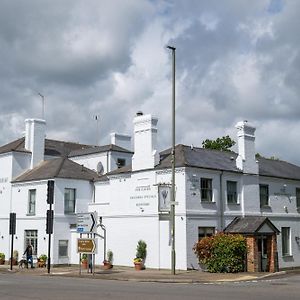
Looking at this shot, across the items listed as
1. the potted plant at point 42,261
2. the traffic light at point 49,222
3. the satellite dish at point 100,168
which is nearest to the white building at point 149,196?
the satellite dish at point 100,168

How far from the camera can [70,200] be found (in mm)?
39875

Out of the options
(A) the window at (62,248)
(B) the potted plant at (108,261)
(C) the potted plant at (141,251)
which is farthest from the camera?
(A) the window at (62,248)

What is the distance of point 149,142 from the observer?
3531cm

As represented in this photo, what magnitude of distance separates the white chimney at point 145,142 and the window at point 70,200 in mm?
6142

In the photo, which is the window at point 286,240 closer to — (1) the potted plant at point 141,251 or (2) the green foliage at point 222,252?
(2) the green foliage at point 222,252

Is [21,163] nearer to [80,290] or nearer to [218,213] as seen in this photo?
[218,213]

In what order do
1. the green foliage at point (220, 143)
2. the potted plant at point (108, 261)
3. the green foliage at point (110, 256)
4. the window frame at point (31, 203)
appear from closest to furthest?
1. the potted plant at point (108, 261)
2. the green foliage at point (110, 256)
3. the window frame at point (31, 203)
4. the green foliage at point (220, 143)

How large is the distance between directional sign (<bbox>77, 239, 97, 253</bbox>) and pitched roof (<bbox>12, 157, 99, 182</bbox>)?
8.68 metres

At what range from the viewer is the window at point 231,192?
3575 cm

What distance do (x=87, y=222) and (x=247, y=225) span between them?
9.75 metres

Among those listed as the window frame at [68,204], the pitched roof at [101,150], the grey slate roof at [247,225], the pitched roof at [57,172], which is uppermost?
the pitched roof at [101,150]

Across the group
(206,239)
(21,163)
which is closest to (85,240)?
(206,239)

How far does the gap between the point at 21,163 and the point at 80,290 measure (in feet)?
81.1

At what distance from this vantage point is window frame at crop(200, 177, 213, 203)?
34125 mm
